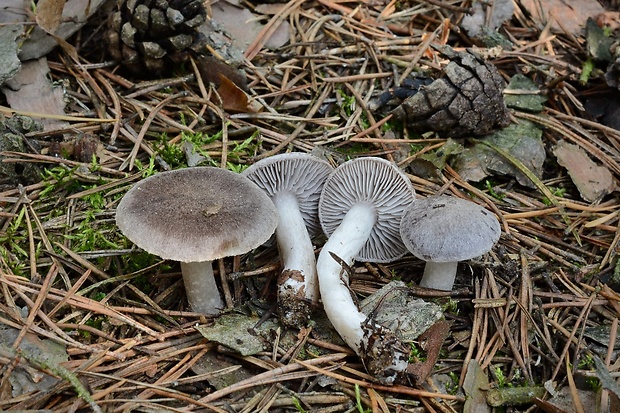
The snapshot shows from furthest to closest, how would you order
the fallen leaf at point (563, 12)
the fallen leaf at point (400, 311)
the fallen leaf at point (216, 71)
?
the fallen leaf at point (563, 12) → the fallen leaf at point (216, 71) → the fallen leaf at point (400, 311)

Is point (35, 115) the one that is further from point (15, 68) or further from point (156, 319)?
point (156, 319)

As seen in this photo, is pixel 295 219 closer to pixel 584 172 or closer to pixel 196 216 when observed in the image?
pixel 196 216

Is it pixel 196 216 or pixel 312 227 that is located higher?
pixel 196 216

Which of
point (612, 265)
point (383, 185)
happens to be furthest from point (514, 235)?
point (383, 185)

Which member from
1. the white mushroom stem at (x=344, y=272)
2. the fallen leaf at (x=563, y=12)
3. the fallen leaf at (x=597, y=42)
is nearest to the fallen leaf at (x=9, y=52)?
the white mushroom stem at (x=344, y=272)

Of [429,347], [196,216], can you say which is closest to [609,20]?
[429,347]

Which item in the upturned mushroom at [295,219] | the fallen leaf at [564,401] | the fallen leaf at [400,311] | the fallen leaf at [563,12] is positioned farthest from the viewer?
the fallen leaf at [563,12]

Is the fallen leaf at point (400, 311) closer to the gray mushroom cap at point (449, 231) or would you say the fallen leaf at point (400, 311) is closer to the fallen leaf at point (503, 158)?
the gray mushroom cap at point (449, 231)
